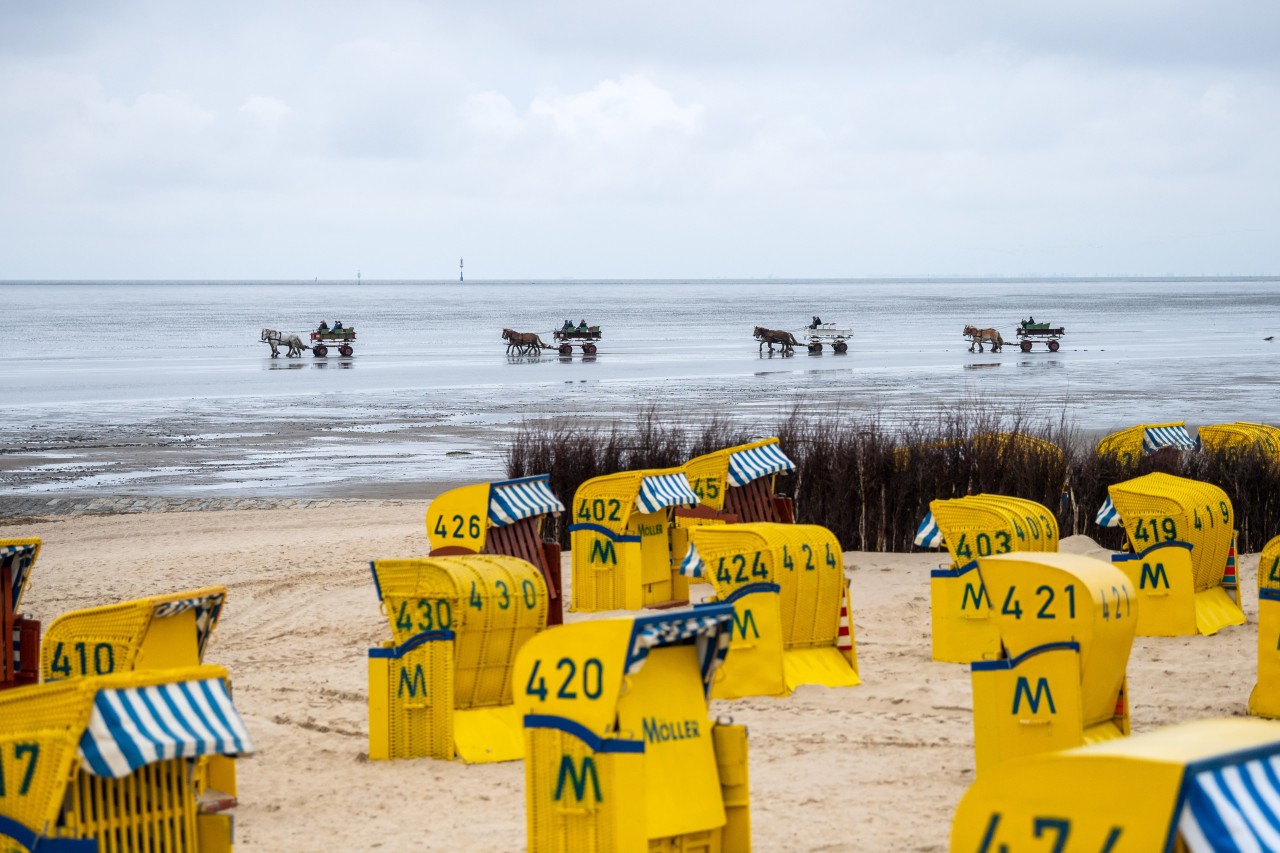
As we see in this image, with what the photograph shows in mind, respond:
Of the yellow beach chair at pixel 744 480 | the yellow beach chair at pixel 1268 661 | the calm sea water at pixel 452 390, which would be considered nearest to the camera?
the yellow beach chair at pixel 1268 661

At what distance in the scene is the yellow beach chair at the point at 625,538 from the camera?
1212cm

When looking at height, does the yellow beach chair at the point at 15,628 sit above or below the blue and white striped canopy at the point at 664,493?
below

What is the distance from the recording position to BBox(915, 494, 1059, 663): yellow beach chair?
10008 millimetres

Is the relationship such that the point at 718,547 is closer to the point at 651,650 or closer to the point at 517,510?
the point at 517,510

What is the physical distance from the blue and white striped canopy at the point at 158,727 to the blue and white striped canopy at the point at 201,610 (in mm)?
1925

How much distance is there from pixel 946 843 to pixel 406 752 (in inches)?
123

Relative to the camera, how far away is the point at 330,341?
6122 cm

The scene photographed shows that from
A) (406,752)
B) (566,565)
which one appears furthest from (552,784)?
(566,565)

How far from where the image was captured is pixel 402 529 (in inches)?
671

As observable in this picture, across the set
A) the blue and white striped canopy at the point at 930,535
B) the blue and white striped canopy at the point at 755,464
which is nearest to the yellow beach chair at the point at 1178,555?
the blue and white striped canopy at the point at 930,535

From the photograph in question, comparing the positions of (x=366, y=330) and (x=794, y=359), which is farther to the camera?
(x=366, y=330)

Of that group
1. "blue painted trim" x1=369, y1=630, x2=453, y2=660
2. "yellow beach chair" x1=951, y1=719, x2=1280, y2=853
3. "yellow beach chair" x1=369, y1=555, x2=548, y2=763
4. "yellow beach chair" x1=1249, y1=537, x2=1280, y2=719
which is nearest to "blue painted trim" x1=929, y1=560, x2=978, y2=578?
"yellow beach chair" x1=1249, y1=537, x2=1280, y2=719

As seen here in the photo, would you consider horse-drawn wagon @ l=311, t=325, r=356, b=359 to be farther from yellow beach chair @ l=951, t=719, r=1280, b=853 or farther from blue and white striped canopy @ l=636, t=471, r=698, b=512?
yellow beach chair @ l=951, t=719, r=1280, b=853

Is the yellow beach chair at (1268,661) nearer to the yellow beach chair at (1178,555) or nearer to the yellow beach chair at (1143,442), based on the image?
the yellow beach chair at (1178,555)
